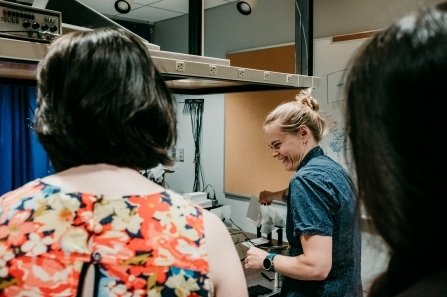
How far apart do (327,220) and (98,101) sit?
0.95 m

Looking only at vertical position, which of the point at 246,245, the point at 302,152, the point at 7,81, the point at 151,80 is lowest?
the point at 246,245

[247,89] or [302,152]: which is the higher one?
[247,89]

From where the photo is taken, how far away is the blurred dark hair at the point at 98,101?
0.73m

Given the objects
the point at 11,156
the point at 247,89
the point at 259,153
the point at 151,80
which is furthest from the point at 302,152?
the point at 11,156

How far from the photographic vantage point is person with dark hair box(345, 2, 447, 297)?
0.50 meters

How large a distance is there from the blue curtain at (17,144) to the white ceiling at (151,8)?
110 centimetres

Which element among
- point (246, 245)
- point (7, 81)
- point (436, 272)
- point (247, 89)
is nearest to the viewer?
point (436, 272)

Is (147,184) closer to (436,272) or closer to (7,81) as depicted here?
(436,272)

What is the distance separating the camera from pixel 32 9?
1.03 m

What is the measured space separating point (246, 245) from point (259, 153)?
4.65 ft

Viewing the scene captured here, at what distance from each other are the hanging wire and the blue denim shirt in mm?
3044

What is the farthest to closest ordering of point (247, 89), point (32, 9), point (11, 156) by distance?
point (11, 156) → point (247, 89) → point (32, 9)

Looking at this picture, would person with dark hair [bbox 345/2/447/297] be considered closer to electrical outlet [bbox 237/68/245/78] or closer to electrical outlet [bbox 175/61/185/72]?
electrical outlet [bbox 175/61/185/72]

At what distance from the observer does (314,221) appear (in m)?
1.43
